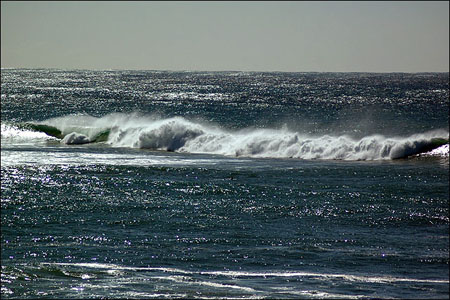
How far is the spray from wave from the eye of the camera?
36125mm

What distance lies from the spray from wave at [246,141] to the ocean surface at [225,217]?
11cm

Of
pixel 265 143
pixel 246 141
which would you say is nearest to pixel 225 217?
pixel 265 143

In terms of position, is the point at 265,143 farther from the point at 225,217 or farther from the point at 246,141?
the point at 225,217

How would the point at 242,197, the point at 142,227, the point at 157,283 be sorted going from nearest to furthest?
the point at 157,283
the point at 142,227
the point at 242,197

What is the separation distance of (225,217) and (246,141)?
65.2 ft

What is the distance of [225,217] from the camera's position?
20312 mm

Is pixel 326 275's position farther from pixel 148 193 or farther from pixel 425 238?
pixel 148 193

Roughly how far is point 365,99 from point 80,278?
88.8 m

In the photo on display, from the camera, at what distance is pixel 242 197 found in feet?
76.9

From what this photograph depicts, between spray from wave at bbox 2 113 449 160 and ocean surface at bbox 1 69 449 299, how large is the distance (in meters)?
0.11

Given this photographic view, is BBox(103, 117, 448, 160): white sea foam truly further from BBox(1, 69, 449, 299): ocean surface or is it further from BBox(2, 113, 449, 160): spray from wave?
BBox(1, 69, 449, 299): ocean surface

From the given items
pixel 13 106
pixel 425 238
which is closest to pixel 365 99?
pixel 13 106

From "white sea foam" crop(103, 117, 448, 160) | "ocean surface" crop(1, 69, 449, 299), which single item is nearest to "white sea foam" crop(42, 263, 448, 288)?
"ocean surface" crop(1, 69, 449, 299)

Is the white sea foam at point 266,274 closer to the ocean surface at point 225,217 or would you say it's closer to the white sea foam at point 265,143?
the ocean surface at point 225,217
